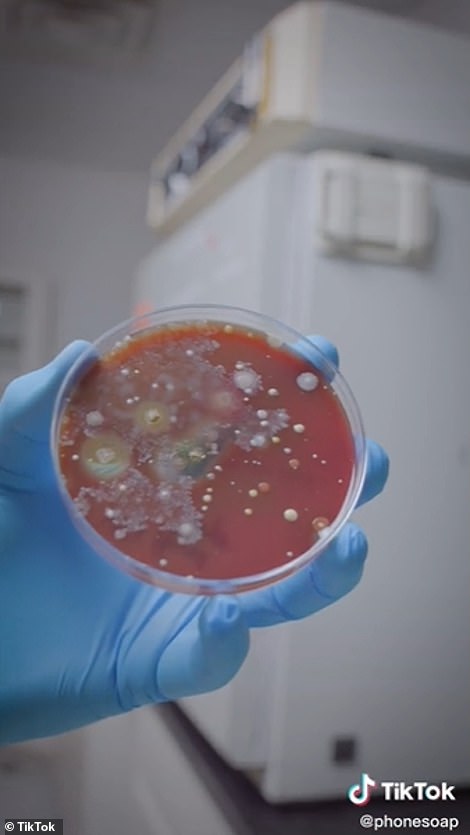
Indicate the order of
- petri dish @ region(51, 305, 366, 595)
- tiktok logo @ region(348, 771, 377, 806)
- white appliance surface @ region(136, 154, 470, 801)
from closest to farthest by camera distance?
1. petri dish @ region(51, 305, 366, 595)
2. tiktok logo @ region(348, 771, 377, 806)
3. white appliance surface @ region(136, 154, 470, 801)

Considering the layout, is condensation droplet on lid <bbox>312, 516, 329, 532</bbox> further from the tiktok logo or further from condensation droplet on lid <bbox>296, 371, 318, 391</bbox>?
A: the tiktok logo

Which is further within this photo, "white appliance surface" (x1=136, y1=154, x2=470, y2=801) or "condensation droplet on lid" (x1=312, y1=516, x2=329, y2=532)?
"white appliance surface" (x1=136, y1=154, x2=470, y2=801)

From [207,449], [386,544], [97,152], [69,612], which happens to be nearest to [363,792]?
[386,544]

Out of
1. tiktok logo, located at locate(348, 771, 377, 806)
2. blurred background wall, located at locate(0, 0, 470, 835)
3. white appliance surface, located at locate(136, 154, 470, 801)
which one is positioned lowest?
tiktok logo, located at locate(348, 771, 377, 806)

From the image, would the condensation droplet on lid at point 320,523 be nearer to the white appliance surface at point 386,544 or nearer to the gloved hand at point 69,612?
the gloved hand at point 69,612

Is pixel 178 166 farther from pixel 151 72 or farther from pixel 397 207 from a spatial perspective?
pixel 397 207

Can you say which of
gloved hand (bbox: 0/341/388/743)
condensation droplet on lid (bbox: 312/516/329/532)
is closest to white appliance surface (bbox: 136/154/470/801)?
gloved hand (bbox: 0/341/388/743)

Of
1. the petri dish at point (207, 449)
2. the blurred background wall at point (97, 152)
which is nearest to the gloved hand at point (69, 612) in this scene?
the petri dish at point (207, 449)
